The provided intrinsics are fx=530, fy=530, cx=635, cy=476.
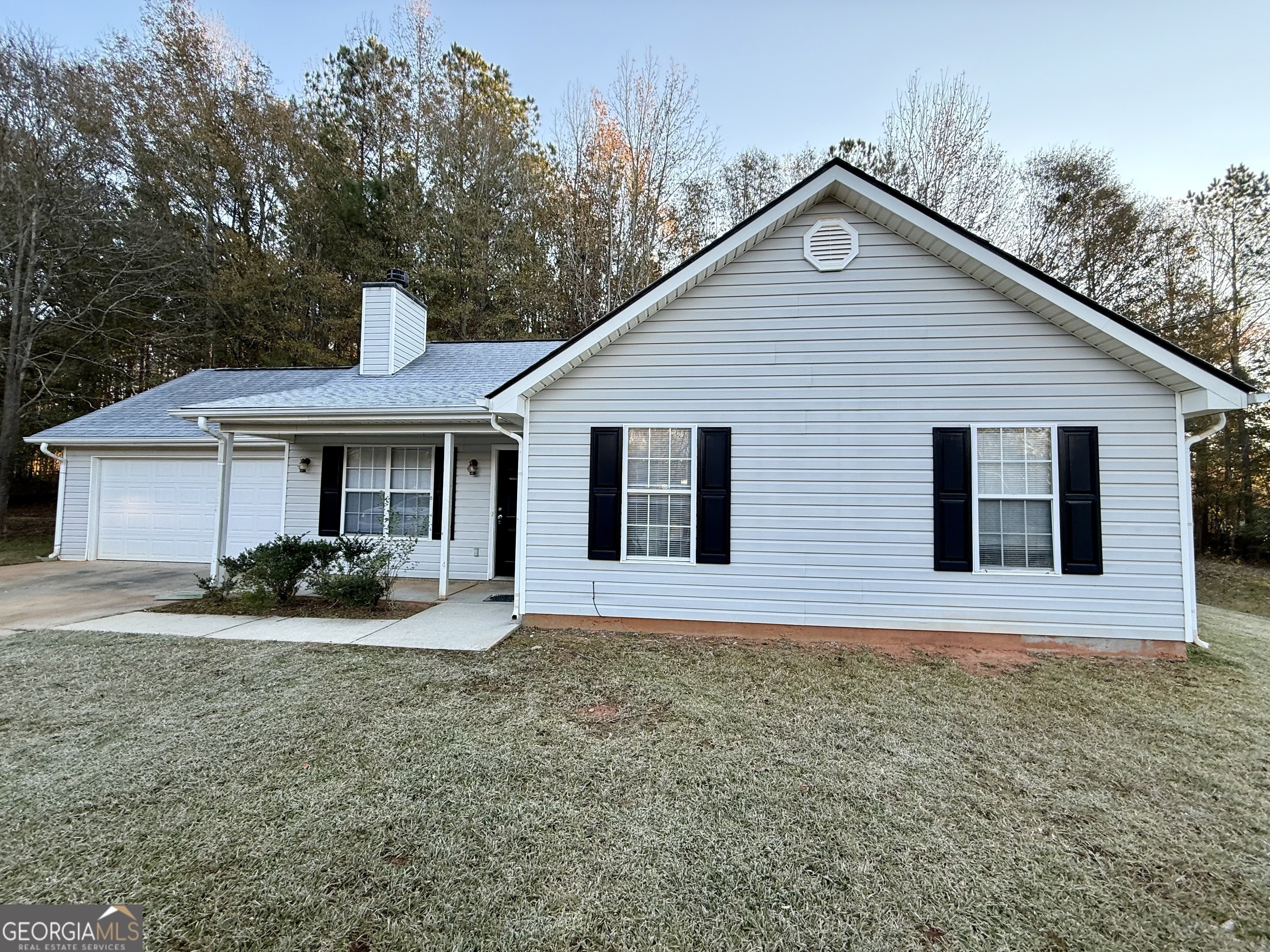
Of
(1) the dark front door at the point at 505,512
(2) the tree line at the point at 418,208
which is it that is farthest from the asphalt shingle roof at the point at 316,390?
(2) the tree line at the point at 418,208

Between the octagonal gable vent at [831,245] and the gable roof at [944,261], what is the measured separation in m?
0.25

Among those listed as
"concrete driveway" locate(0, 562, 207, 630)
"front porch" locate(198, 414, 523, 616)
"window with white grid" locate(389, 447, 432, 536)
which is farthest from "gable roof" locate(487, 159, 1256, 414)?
"concrete driveway" locate(0, 562, 207, 630)

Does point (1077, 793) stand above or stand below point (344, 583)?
below

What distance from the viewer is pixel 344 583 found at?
6727 mm

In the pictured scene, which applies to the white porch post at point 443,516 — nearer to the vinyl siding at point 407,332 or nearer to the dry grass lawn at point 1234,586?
the vinyl siding at point 407,332

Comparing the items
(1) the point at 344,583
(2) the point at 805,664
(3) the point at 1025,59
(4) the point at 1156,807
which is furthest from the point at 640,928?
(3) the point at 1025,59

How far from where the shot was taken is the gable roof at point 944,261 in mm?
4988

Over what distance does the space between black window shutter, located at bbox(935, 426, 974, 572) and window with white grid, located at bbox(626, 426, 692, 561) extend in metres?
2.59

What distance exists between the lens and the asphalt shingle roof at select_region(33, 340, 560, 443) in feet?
25.6

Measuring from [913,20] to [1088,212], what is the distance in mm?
9418

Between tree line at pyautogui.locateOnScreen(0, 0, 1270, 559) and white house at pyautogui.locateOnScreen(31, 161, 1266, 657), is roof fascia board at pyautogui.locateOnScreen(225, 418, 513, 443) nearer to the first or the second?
white house at pyautogui.locateOnScreen(31, 161, 1266, 657)

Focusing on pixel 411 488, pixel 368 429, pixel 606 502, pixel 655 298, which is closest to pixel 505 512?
pixel 411 488

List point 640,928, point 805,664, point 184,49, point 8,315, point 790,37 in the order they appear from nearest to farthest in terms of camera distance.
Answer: point 640,928 → point 805,664 → point 790,37 → point 8,315 → point 184,49

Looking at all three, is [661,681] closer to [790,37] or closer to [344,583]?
[344,583]
